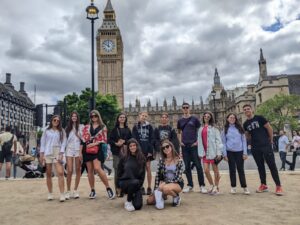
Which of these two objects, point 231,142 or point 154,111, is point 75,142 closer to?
point 231,142

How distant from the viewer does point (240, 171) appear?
Result: 681 centimetres

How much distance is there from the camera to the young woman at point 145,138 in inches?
262

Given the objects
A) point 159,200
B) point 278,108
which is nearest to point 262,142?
point 159,200

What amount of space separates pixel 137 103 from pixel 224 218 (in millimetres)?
111973

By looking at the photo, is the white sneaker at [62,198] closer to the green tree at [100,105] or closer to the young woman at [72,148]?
the young woman at [72,148]

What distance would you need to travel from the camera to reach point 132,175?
5.50m

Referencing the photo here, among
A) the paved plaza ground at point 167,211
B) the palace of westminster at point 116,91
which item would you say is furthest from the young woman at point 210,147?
the palace of westminster at point 116,91

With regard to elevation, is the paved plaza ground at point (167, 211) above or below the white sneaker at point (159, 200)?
→ below

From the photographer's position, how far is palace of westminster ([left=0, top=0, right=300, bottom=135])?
→ 61.8 meters

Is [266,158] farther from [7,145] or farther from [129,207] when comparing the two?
[7,145]

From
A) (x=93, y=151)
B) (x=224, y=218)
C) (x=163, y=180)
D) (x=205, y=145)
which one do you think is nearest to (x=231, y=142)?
(x=205, y=145)

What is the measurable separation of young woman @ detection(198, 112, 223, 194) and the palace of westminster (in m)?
50.6

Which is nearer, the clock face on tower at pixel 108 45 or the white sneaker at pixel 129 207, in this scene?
the white sneaker at pixel 129 207

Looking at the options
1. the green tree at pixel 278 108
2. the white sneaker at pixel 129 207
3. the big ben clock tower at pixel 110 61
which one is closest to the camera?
the white sneaker at pixel 129 207
